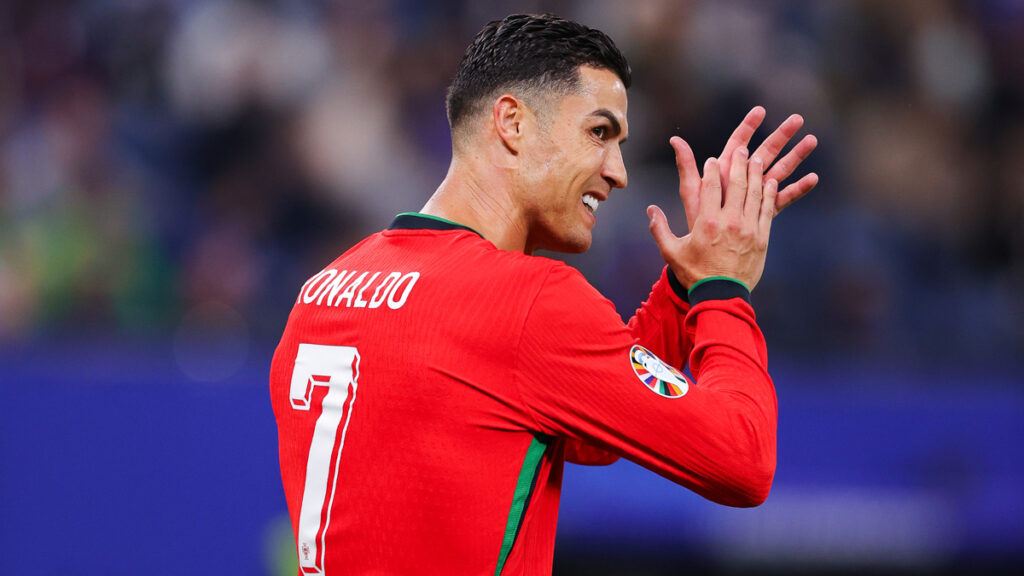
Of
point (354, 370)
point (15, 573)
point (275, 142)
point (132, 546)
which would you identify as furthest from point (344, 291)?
point (275, 142)

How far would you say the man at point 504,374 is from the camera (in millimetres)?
2211

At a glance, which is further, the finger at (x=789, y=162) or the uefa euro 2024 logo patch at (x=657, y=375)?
the finger at (x=789, y=162)

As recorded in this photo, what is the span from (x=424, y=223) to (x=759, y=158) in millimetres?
830

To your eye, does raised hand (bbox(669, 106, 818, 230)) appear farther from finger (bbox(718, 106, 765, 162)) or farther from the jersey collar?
the jersey collar

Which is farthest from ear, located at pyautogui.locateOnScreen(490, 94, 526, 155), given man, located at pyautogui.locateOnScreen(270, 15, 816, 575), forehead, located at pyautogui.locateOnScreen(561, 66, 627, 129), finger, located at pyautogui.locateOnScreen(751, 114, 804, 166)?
finger, located at pyautogui.locateOnScreen(751, 114, 804, 166)

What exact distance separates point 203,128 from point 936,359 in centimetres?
452

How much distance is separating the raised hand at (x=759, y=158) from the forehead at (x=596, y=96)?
0.17 metres

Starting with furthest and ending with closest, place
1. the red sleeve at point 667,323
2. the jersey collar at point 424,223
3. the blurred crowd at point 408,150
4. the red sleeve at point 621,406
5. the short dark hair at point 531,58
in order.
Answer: the blurred crowd at point 408,150 → the red sleeve at point 667,323 → the short dark hair at point 531,58 → the jersey collar at point 424,223 → the red sleeve at point 621,406

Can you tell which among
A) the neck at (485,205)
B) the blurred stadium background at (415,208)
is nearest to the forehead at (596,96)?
the neck at (485,205)

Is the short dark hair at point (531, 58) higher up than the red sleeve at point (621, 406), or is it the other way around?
the short dark hair at point (531, 58)

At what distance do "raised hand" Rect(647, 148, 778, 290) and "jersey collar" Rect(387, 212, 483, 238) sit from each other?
49cm

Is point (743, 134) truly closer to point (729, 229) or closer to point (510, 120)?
point (729, 229)

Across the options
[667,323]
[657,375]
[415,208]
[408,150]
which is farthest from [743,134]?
[408,150]

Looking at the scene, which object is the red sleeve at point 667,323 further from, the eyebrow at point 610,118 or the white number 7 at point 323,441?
the white number 7 at point 323,441
